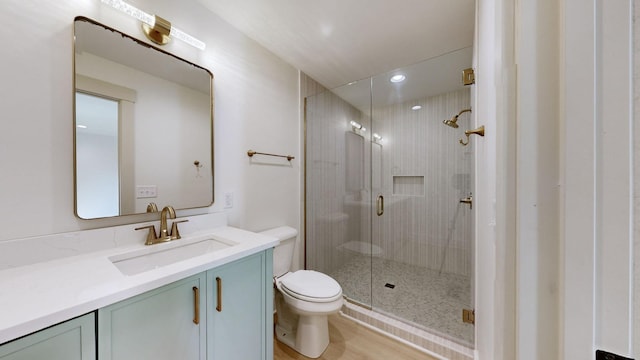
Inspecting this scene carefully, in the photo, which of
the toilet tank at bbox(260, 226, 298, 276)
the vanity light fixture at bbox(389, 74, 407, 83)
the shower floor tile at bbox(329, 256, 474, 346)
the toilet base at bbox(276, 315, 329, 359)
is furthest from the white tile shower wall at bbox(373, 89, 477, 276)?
the toilet base at bbox(276, 315, 329, 359)

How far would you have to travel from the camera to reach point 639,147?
0.26 metres

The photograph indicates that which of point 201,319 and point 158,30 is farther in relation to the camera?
point 158,30

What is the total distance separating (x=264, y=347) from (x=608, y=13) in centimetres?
160

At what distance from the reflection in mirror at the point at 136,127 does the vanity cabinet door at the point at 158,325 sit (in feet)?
1.92

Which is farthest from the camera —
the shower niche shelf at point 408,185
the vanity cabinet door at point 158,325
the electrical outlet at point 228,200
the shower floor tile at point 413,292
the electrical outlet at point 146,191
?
the shower niche shelf at point 408,185

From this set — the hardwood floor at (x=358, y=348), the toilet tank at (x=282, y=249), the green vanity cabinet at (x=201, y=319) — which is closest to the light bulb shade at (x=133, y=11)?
the green vanity cabinet at (x=201, y=319)

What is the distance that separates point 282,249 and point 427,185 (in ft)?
5.65

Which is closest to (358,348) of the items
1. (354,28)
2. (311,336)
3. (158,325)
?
(311,336)

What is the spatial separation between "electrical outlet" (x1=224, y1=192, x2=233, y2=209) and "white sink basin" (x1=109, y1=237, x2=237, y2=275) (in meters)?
0.31

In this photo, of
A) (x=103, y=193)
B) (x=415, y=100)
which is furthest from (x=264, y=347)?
(x=415, y=100)

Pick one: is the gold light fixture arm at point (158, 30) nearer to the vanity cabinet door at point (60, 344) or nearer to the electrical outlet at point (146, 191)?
the electrical outlet at point (146, 191)

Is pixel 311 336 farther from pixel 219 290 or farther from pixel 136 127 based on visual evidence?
pixel 136 127

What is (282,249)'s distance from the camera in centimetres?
184

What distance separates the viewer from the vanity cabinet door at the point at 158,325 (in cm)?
72
